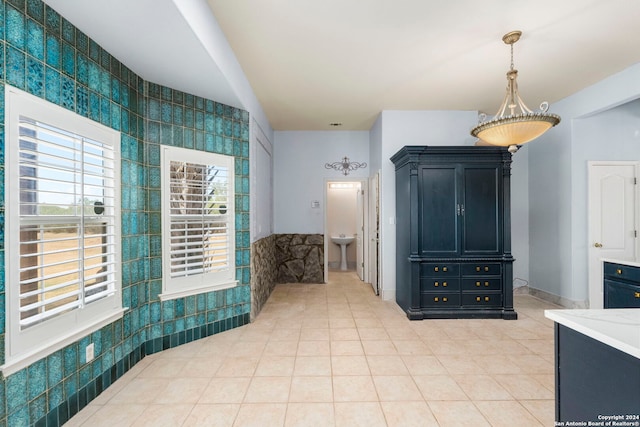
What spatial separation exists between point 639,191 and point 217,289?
17.4ft

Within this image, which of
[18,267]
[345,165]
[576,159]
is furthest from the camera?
[345,165]

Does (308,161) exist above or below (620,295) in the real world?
above

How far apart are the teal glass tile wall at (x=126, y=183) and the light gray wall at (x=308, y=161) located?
2140 mm

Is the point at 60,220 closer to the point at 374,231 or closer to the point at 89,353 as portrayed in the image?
the point at 89,353

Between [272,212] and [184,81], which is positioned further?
[272,212]

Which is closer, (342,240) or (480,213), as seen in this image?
(480,213)

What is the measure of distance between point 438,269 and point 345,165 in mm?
2636

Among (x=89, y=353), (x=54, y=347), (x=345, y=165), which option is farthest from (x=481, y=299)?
(x=54, y=347)

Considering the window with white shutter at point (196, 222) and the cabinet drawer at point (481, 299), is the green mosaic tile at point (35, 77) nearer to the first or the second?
the window with white shutter at point (196, 222)

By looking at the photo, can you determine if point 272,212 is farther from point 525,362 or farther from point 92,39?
point 525,362

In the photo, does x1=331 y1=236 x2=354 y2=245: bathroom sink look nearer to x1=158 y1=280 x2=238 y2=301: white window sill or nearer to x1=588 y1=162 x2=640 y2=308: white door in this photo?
x1=158 y1=280 x2=238 y2=301: white window sill

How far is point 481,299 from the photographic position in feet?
12.5

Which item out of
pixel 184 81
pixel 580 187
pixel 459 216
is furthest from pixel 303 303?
pixel 580 187

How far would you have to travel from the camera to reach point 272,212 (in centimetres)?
558
